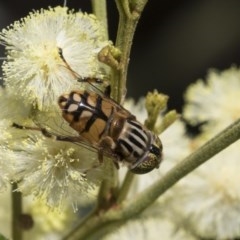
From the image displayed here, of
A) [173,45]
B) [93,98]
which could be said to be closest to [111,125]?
[93,98]

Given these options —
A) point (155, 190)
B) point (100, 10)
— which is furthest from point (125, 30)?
point (155, 190)

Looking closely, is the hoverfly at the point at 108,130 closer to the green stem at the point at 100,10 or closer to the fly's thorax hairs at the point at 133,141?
the fly's thorax hairs at the point at 133,141

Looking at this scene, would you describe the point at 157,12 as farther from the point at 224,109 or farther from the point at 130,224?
the point at 130,224

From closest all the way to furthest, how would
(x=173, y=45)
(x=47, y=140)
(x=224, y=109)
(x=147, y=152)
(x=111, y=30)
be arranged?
(x=47, y=140) < (x=147, y=152) < (x=224, y=109) < (x=111, y=30) < (x=173, y=45)

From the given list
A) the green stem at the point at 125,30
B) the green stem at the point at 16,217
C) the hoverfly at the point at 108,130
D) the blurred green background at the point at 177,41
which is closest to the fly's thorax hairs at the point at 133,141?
the hoverfly at the point at 108,130

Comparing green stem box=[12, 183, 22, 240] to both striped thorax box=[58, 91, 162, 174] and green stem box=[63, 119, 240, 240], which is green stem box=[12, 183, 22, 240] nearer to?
green stem box=[63, 119, 240, 240]

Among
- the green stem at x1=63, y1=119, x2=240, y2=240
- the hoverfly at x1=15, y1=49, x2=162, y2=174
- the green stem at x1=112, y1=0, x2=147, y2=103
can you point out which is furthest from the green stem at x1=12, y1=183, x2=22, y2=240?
the green stem at x1=112, y1=0, x2=147, y2=103


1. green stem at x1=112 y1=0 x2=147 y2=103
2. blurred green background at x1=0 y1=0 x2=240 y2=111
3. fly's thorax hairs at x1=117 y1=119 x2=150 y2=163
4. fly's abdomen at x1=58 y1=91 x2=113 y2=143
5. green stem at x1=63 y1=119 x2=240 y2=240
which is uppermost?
green stem at x1=112 y1=0 x2=147 y2=103
